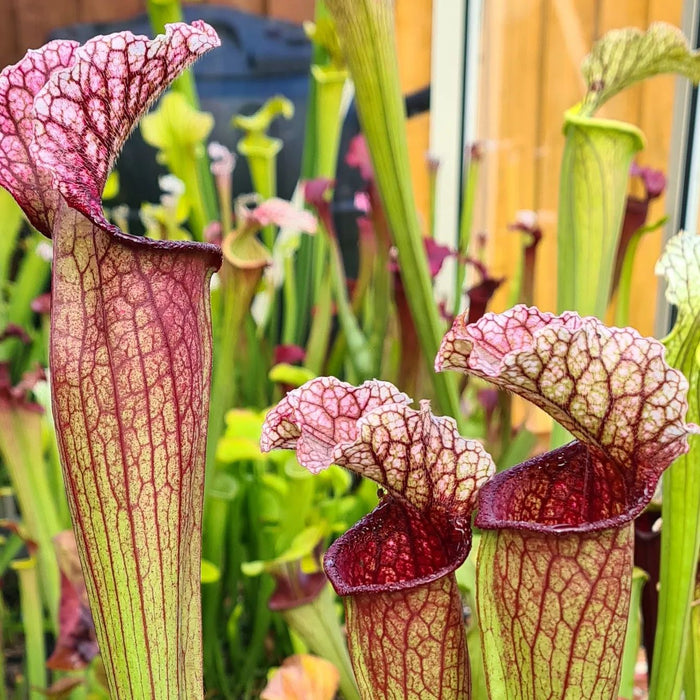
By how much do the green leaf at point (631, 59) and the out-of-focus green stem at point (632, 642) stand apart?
1.05 feet

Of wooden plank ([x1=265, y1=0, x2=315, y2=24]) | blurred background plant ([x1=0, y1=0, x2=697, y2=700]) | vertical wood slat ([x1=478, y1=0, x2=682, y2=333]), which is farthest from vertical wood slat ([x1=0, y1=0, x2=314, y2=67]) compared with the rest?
blurred background plant ([x1=0, y1=0, x2=697, y2=700])

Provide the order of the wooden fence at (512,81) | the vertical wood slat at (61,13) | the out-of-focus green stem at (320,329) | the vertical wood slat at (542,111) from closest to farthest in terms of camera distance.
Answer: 1. the out-of-focus green stem at (320,329)
2. the vertical wood slat at (542,111)
3. the wooden fence at (512,81)
4. the vertical wood slat at (61,13)

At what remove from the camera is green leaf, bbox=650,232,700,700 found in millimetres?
375

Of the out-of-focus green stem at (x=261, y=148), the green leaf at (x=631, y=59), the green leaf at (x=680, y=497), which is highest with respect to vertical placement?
the green leaf at (x=631, y=59)

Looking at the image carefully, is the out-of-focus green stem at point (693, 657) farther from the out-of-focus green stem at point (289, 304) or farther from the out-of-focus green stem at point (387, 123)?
the out-of-focus green stem at point (289, 304)

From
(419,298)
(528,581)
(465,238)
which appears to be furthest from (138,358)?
(465,238)

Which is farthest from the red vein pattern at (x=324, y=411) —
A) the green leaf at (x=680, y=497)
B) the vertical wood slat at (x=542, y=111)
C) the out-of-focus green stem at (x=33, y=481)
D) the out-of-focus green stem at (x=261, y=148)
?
the vertical wood slat at (x=542, y=111)

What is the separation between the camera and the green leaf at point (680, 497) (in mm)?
375

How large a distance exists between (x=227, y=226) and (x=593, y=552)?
2.67 ft

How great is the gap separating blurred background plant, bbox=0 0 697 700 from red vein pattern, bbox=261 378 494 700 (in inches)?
5.7

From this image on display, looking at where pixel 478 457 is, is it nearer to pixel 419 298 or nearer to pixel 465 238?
pixel 419 298

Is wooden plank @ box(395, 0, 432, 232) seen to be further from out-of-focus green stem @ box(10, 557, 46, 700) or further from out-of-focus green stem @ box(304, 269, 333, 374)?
out-of-focus green stem @ box(10, 557, 46, 700)

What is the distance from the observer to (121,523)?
30 centimetres

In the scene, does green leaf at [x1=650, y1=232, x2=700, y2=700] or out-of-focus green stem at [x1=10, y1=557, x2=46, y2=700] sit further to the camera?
out-of-focus green stem at [x1=10, y1=557, x2=46, y2=700]
